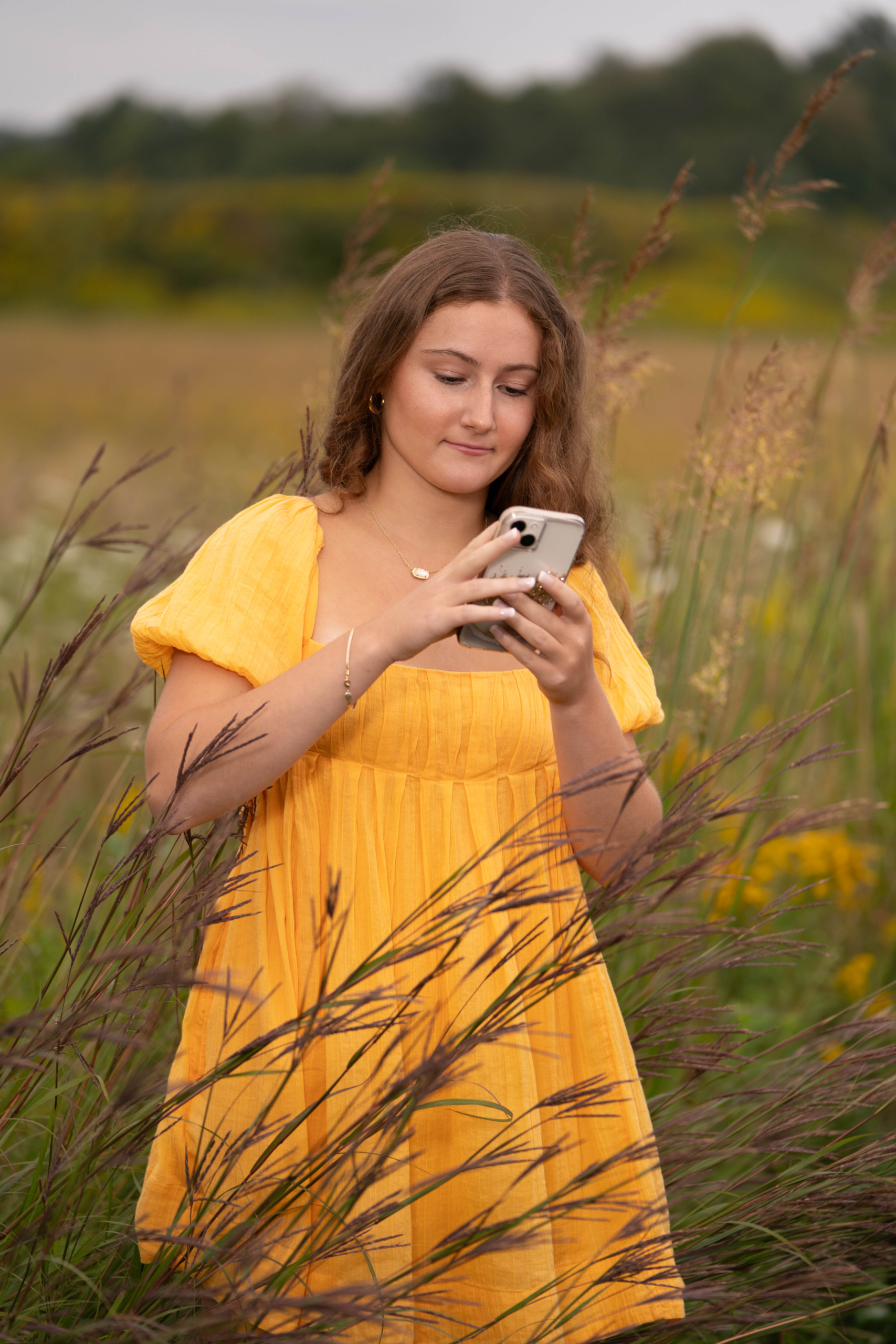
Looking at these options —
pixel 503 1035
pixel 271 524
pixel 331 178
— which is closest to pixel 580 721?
pixel 503 1035

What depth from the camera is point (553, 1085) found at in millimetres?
1447

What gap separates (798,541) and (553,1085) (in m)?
1.94

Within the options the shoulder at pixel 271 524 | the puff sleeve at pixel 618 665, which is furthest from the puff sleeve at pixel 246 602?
the puff sleeve at pixel 618 665

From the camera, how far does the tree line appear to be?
21812 millimetres

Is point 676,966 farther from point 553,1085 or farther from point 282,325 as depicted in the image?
point 282,325

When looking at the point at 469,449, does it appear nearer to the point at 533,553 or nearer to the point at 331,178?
the point at 533,553

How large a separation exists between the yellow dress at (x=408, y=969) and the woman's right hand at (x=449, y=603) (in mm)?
219

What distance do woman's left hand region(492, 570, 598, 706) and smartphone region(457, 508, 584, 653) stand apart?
20mm

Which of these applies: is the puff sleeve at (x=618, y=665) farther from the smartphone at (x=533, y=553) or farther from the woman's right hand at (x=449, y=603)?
the woman's right hand at (x=449, y=603)

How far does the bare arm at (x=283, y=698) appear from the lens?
1.17 meters

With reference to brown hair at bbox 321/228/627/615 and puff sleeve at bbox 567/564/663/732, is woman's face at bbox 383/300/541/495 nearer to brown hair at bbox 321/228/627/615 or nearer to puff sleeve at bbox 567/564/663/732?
brown hair at bbox 321/228/627/615

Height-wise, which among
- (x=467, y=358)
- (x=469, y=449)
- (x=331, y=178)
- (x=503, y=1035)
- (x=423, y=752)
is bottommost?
(x=503, y=1035)

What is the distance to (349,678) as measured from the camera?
1.21 metres

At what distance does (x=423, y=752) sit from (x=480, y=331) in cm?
58
